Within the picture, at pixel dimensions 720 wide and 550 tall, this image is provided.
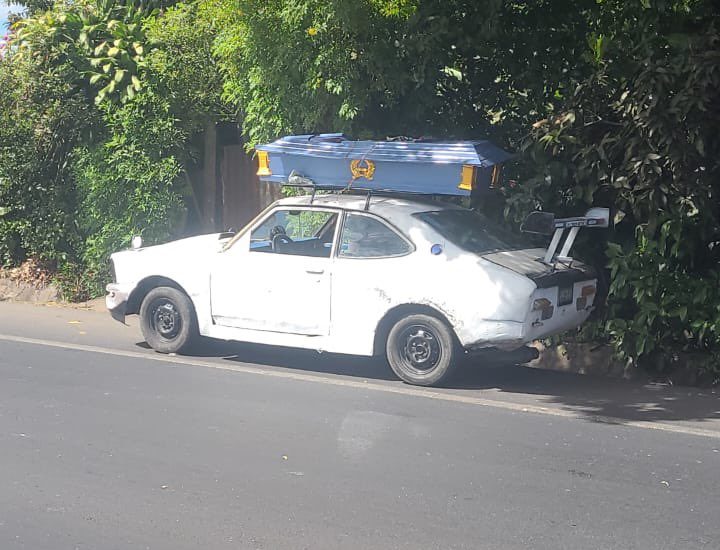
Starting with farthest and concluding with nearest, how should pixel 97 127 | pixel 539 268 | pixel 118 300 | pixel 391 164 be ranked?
pixel 97 127
pixel 118 300
pixel 391 164
pixel 539 268

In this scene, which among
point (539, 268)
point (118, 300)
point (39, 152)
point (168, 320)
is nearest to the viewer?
point (539, 268)

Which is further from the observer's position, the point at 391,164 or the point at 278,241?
the point at 278,241

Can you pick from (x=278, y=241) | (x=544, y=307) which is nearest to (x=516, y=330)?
(x=544, y=307)

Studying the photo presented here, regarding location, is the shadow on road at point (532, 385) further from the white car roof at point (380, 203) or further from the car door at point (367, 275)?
the white car roof at point (380, 203)

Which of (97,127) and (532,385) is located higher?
(97,127)

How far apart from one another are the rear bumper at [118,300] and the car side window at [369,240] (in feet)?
7.83

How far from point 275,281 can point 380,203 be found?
3.80 feet

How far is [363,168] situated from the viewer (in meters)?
9.27

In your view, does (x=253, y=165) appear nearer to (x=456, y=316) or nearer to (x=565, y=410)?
(x=456, y=316)

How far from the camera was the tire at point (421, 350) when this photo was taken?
8594 mm

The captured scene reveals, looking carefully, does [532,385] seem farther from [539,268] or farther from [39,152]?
[39,152]

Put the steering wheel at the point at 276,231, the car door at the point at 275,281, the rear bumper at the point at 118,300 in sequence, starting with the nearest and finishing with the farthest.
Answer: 1. the car door at the point at 275,281
2. the steering wheel at the point at 276,231
3. the rear bumper at the point at 118,300

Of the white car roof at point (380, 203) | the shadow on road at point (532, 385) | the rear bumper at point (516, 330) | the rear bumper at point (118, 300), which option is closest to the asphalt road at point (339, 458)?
the shadow on road at point (532, 385)

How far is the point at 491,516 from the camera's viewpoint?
5.54 metres
